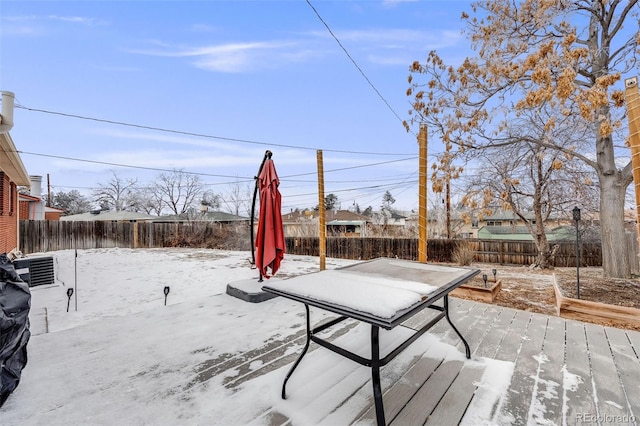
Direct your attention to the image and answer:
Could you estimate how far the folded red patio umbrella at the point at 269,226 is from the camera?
10.8 ft

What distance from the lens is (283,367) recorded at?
6.03 ft

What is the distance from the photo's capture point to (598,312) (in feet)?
11.1

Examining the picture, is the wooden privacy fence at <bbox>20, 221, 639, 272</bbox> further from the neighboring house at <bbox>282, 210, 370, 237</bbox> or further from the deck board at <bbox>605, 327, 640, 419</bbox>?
the deck board at <bbox>605, 327, 640, 419</bbox>

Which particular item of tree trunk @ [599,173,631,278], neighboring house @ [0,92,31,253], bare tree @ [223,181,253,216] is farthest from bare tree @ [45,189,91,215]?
tree trunk @ [599,173,631,278]

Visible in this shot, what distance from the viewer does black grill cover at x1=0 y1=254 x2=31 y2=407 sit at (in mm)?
1469

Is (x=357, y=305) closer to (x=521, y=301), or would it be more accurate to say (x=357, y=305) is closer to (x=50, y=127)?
(x=521, y=301)

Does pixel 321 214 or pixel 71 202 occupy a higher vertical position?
pixel 71 202

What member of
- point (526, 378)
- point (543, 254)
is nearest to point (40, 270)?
point (526, 378)

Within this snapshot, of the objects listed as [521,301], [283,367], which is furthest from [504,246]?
[283,367]

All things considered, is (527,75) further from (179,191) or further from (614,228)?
(179,191)

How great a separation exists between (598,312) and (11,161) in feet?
38.3

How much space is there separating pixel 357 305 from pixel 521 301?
515 cm

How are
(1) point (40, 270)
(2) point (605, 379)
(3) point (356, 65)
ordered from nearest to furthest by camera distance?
(2) point (605, 379)
(1) point (40, 270)
(3) point (356, 65)

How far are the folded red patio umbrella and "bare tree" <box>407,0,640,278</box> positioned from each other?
4.87m
